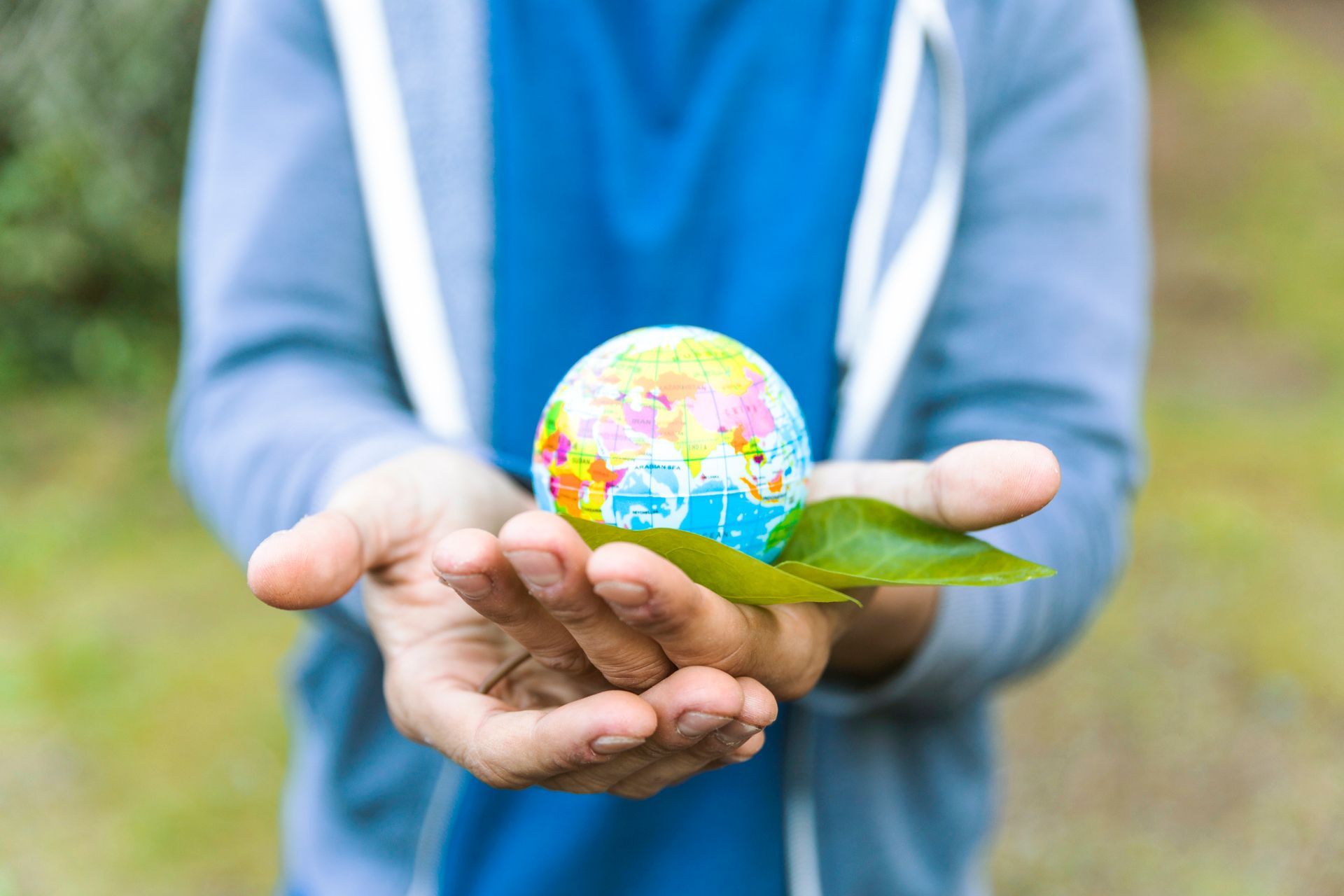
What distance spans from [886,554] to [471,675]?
0.56 m

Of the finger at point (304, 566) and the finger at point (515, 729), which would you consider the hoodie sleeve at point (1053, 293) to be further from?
the finger at point (304, 566)

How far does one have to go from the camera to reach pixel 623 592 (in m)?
1.09

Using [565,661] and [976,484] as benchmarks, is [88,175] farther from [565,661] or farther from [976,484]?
[976,484]

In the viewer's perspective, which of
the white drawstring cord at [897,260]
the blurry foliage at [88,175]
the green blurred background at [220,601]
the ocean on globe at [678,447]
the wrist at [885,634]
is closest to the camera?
the ocean on globe at [678,447]

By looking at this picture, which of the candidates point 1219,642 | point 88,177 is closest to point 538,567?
point 1219,642

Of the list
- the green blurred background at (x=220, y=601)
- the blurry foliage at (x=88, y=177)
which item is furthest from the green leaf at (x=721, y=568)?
the blurry foliage at (x=88, y=177)

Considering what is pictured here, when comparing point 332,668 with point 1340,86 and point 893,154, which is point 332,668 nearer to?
point 893,154

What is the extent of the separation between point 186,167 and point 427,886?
5.78 m

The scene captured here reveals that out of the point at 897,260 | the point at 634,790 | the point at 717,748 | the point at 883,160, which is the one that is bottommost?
the point at 634,790

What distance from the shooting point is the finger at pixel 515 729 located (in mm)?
1138

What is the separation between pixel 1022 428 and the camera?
5.97 feet

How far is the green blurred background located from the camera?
3.80 meters

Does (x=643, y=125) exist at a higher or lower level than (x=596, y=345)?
higher

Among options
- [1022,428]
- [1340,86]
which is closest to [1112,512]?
[1022,428]
